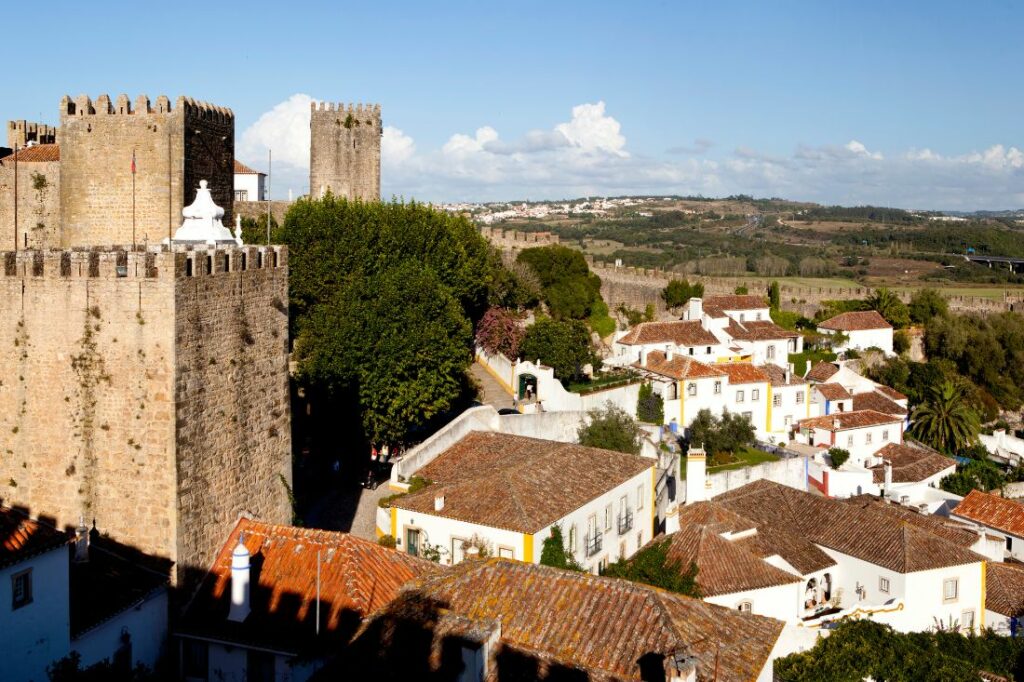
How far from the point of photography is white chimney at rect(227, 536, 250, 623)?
10672 millimetres

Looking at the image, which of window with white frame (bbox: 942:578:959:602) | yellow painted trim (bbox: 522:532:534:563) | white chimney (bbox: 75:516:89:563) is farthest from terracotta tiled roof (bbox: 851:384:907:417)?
white chimney (bbox: 75:516:89:563)

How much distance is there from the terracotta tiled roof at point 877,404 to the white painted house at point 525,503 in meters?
17.5

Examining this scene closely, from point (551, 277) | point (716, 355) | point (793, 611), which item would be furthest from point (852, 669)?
point (551, 277)

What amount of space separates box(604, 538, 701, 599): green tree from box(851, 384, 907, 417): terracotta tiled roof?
1924cm

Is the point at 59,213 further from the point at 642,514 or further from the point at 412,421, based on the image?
the point at 642,514

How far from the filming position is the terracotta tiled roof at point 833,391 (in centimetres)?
3278

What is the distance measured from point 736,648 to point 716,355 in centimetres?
2302

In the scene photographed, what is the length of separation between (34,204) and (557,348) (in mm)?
12803

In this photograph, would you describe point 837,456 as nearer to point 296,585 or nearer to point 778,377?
point 778,377

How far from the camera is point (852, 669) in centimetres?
1345

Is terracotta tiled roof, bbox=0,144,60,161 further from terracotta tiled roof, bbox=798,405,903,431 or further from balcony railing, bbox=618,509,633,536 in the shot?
terracotta tiled roof, bbox=798,405,903,431

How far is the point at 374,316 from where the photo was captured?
20.2m

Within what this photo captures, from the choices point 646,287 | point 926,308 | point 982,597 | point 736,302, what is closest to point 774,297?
point 736,302

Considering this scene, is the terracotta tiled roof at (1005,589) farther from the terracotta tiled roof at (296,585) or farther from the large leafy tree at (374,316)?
the terracotta tiled roof at (296,585)
